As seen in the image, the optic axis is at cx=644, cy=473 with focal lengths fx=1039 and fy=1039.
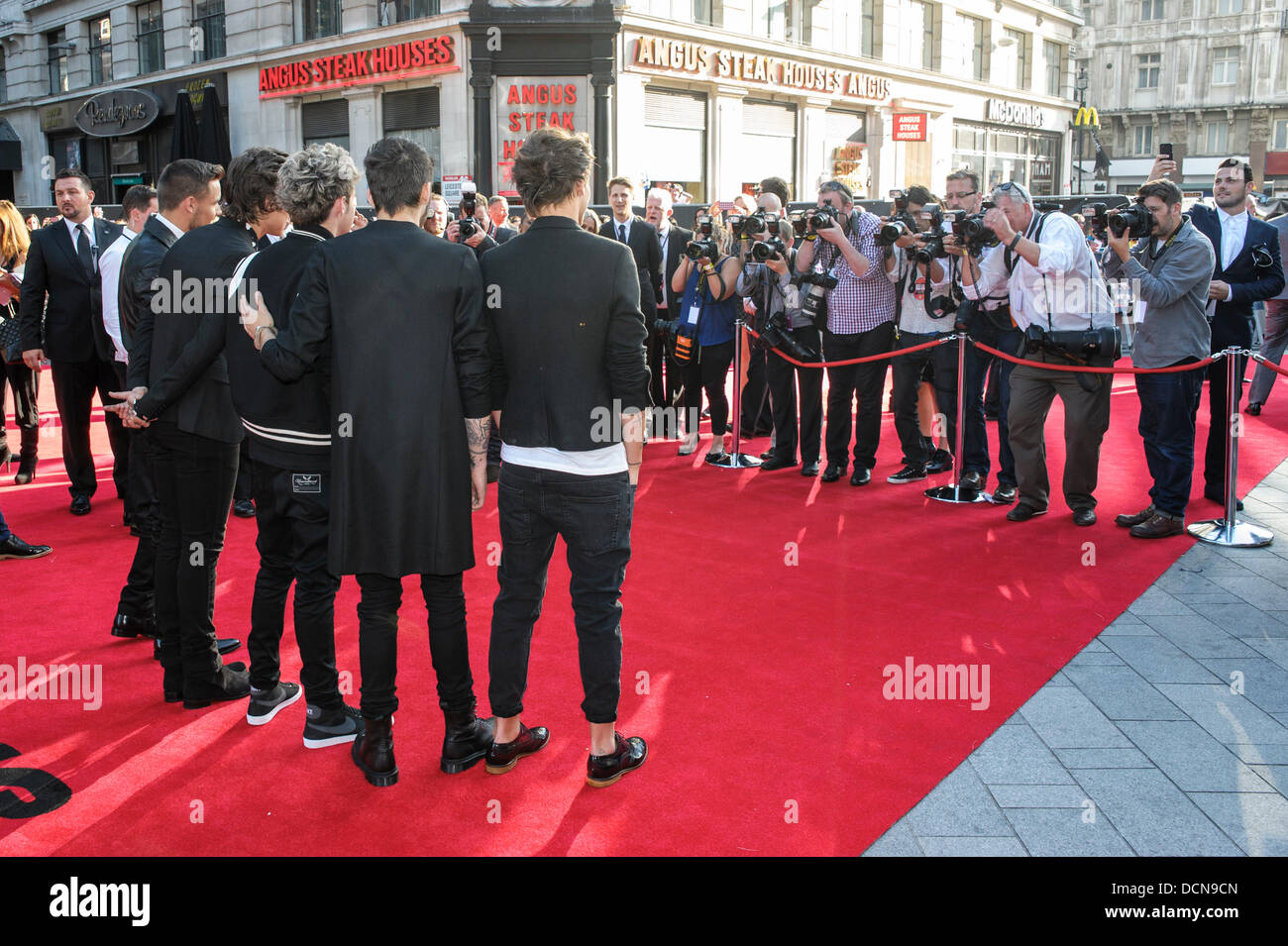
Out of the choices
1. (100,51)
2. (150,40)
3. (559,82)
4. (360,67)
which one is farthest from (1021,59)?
(100,51)

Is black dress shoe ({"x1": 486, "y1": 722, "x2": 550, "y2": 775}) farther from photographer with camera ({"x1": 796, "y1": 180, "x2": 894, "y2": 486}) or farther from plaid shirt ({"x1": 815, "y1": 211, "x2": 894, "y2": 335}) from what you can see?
plaid shirt ({"x1": 815, "y1": 211, "x2": 894, "y2": 335})

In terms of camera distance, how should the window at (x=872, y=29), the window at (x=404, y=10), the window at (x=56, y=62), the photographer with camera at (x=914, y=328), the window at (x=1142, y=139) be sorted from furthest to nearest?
the window at (x=1142, y=139) → the window at (x=56, y=62) → the window at (x=872, y=29) → the window at (x=404, y=10) → the photographer with camera at (x=914, y=328)

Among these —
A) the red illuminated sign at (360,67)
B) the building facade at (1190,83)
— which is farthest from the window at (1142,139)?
the red illuminated sign at (360,67)

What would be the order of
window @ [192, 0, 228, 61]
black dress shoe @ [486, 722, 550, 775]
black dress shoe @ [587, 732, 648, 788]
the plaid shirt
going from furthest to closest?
window @ [192, 0, 228, 61]
the plaid shirt
black dress shoe @ [486, 722, 550, 775]
black dress shoe @ [587, 732, 648, 788]

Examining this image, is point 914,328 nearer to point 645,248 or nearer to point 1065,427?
point 1065,427

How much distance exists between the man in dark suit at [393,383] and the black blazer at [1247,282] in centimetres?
563

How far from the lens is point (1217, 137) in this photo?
2031 inches

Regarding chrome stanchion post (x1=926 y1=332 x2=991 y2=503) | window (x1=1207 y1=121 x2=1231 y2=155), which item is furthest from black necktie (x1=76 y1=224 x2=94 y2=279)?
window (x1=1207 y1=121 x2=1231 y2=155)

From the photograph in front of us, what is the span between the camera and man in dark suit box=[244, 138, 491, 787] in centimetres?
338

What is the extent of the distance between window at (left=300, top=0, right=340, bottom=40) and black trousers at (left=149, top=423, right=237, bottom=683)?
21.9 meters

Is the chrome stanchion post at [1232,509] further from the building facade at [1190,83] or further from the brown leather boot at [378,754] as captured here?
the building facade at [1190,83]

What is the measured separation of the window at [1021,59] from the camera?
3419 centimetres
